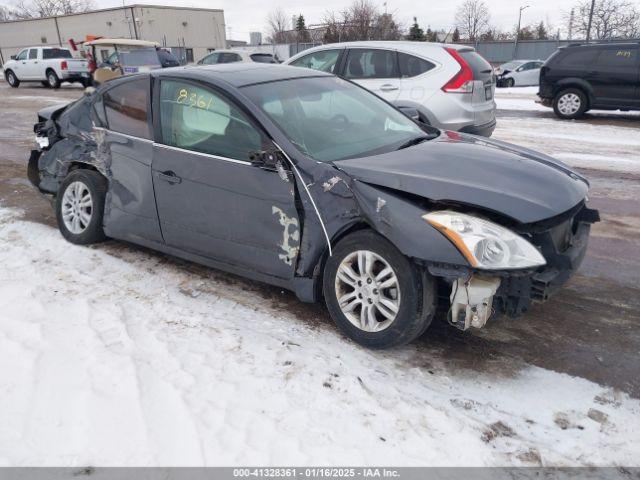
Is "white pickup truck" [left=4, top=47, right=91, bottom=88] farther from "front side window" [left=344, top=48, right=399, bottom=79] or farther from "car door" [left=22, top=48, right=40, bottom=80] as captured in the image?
"front side window" [left=344, top=48, right=399, bottom=79]

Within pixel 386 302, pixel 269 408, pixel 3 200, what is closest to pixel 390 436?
pixel 269 408

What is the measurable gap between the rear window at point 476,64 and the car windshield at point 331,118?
13.0 ft

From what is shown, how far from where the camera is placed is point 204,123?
3.96 meters

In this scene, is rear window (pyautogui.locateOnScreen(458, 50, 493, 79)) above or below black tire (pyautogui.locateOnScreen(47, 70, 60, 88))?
above

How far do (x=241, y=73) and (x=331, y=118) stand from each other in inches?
30.8

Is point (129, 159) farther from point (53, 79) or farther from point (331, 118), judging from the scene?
point (53, 79)

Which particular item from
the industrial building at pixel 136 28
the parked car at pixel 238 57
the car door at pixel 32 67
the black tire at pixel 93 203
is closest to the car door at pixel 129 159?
the black tire at pixel 93 203

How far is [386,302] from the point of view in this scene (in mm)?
3186

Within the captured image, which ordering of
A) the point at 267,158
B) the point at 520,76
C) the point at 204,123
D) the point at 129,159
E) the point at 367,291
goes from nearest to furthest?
the point at 367,291 < the point at 267,158 < the point at 204,123 < the point at 129,159 < the point at 520,76

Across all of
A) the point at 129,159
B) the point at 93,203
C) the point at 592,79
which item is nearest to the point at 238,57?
the point at 592,79

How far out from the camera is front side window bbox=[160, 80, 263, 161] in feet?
12.2

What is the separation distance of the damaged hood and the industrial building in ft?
147

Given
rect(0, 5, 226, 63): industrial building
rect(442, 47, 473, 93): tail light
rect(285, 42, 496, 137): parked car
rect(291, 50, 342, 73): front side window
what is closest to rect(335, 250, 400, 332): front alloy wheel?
rect(285, 42, 496, 137): parked car

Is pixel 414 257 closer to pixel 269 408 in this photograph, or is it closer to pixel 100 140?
pixel 269 408
